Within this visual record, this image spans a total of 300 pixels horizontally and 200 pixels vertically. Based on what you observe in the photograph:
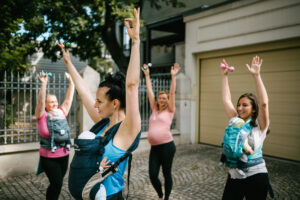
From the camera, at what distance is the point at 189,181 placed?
17.6 feet

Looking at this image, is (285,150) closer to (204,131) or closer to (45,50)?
(204,131)

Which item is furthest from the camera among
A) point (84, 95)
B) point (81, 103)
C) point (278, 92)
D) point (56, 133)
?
point (278, 92)

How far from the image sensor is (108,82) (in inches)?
76.1

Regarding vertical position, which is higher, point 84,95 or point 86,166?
point 84,95

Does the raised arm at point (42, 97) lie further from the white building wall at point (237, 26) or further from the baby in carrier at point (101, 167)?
the white building wall at point (237, 26)

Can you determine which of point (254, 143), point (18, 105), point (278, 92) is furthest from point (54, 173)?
point (278, 92)

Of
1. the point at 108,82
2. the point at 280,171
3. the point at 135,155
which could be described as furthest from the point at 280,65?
the point at 108,82

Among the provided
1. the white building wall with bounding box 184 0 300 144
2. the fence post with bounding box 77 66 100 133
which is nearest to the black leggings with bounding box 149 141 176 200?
the fence post with bounding box 77 66 100 133

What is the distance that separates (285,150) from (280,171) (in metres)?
1.20

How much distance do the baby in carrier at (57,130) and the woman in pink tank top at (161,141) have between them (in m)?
1.33

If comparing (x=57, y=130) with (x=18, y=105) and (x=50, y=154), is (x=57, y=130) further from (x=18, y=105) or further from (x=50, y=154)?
(x=18, y=105)

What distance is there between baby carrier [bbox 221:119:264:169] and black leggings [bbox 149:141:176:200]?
1335mm

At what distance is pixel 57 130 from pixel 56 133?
61 millimetres

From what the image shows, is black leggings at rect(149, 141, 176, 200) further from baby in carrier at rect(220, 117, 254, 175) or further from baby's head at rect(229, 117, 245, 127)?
baby's head at rect(229, 117, 245, 127)
